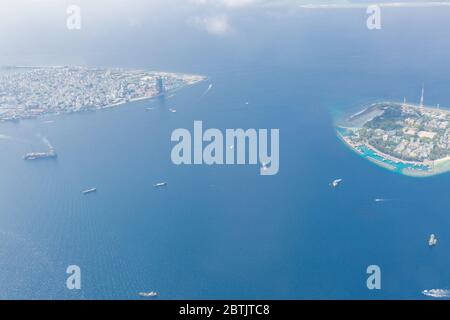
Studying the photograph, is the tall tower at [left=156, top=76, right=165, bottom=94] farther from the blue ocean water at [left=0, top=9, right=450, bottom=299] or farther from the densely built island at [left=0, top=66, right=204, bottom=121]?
the blue ocean water at [left=0, top=9, right=450, bottom=299]

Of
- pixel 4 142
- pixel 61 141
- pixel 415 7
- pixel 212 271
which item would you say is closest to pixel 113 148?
pixel 61 141

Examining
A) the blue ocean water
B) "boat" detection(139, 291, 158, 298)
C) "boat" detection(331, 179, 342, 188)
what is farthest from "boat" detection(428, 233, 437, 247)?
"boat" detection(139, 291, 158, 298)

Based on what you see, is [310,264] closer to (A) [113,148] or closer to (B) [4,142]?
(A) [113,148]

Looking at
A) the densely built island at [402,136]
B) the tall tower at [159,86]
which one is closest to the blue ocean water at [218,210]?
the densely built island at [402,136]

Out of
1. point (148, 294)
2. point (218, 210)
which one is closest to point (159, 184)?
point (218, 210)

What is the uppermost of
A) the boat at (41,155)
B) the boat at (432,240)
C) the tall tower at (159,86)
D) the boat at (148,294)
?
the tall tower at (159,86)

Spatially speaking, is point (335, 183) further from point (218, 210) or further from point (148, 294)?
point (148, 294)

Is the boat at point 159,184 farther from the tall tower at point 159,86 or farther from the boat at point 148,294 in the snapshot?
the tall tower at point 159,86
